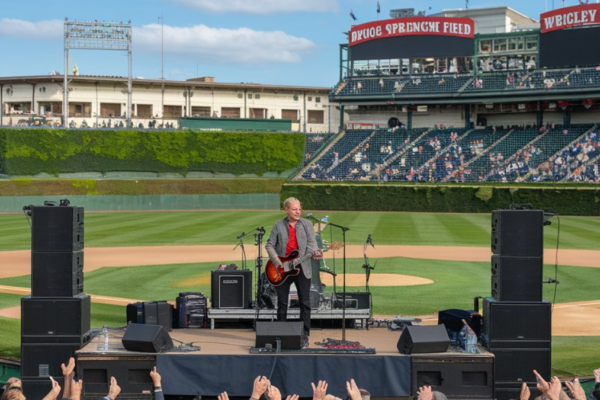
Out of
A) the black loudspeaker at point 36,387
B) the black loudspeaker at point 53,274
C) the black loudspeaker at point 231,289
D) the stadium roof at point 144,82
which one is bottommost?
the black loudspeaker at point 36,387

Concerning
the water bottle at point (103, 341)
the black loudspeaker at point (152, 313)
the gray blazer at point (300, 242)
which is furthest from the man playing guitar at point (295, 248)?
the water bottle at point (103, 341)

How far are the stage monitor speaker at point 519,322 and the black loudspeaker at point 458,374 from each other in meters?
0.53

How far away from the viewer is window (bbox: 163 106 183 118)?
83312mm

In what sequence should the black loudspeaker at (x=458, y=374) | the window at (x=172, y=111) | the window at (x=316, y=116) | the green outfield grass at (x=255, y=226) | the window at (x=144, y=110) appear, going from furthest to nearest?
the window at (x=316, y=116) < the window at (x=172, y=111) < the window at (x=144, y=110) < the green outfield grass at (x=255, y=226) < the black loudspeaker at (x=458, y=374)

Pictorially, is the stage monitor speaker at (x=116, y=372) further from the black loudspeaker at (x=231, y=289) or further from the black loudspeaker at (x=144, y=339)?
the black loudspeaker at (x=231, y=289)

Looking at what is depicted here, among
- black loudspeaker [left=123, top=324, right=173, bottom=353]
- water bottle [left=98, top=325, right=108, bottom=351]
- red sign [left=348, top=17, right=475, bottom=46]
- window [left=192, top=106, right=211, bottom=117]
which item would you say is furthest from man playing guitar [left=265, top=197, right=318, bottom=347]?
window [left=192, top=106, right=211, bottom=117]

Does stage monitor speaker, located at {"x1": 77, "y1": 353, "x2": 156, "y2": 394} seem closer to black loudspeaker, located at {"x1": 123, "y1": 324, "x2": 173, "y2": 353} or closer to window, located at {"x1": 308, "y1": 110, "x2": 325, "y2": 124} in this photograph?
black loudspeaker, located at {"x1": 123, "y1": 324, "x2": 173, "y2": 353}

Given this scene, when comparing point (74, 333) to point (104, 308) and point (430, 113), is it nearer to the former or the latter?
point (104, 308)

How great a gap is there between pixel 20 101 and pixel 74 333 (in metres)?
74.3

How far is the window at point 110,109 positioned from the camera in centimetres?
7919

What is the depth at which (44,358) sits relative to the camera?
1120 cm

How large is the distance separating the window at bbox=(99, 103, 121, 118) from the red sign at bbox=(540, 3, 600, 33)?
41.9 meters

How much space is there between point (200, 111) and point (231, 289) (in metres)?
73.1

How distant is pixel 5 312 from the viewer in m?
18.6
